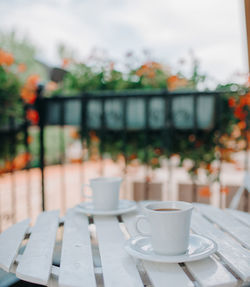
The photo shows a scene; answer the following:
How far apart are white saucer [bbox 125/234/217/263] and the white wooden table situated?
17 mm

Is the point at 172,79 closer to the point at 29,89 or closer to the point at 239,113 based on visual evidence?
the point at 239,113

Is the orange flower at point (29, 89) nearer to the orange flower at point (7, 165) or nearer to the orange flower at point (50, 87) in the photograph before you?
the orange flower at point (50, 87)

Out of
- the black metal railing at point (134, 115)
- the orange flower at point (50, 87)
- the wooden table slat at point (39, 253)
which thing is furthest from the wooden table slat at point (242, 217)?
the orange flower at point (50, 87)

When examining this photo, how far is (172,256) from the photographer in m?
0.79

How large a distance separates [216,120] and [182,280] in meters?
1.82

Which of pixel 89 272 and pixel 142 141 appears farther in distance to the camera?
pixel 142 141

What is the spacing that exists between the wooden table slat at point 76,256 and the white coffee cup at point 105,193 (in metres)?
0.07

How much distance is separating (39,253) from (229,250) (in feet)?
1.56

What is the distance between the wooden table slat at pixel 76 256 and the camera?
712 millimetres

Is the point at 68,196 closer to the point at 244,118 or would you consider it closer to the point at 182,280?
the point at 244,118

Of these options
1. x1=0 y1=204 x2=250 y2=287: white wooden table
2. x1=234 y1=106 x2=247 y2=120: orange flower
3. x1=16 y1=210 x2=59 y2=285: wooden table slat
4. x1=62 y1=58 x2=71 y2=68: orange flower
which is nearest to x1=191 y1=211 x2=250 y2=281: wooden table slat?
x1=0 y1=204 x2=250 y2=287: white wooden table

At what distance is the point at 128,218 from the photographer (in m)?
1.22

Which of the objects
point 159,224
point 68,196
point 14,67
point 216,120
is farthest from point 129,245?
point 68,196

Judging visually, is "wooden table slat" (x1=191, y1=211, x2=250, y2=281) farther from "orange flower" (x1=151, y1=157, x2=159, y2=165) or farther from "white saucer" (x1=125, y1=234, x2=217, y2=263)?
"orange flower" (x1=151, y1=157, x2=159, y2=165)
